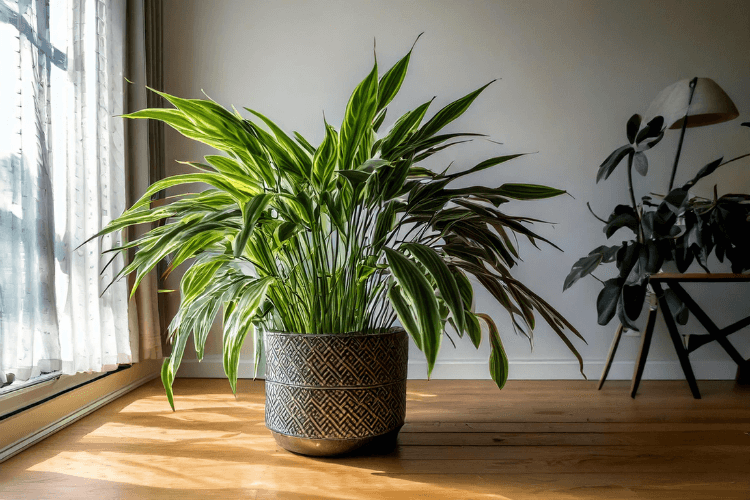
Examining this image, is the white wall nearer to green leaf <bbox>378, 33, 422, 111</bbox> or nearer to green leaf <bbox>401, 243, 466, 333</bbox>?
green leaf <bbox>378, 33, 422, 111</bbox>

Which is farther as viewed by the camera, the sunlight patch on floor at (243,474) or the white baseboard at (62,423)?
the white baseboard at (62,423)

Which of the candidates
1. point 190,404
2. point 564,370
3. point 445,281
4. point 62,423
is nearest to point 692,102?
point 564,370

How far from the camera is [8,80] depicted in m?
1.29

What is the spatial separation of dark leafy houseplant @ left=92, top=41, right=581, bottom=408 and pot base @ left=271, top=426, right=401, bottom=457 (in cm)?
23

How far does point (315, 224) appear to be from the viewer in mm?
1182

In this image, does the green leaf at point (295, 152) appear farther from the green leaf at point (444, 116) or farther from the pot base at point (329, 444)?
the pot base at point (329, 444)

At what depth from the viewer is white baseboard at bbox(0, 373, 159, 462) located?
1334mm

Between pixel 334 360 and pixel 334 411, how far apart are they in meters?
0.12

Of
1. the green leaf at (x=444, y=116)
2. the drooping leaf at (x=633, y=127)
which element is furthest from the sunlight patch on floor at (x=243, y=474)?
the drooping leaf at (x=633, y=127)

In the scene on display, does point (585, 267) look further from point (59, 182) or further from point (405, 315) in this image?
point (59, 182)

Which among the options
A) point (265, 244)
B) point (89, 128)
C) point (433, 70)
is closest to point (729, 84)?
point (433, 70)

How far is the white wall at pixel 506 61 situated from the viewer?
8.16ft

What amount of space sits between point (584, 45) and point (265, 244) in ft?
6.70

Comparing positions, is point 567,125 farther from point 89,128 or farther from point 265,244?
point 89,128
